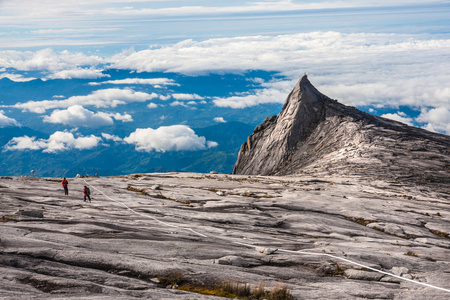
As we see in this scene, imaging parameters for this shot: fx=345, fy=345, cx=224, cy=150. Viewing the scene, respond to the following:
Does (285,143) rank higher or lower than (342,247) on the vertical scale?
higher

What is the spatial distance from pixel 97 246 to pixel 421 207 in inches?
1775

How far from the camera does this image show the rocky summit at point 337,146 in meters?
74.1

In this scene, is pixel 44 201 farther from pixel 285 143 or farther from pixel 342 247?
pixel 285 143

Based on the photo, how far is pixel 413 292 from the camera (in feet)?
58.3

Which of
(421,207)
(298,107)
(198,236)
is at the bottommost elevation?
(421,207)

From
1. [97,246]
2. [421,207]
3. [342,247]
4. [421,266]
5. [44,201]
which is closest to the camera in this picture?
[97,246]

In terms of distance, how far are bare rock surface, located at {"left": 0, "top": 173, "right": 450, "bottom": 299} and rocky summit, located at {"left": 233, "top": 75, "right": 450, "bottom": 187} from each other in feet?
76.4

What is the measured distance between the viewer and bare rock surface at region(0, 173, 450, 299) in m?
16.7

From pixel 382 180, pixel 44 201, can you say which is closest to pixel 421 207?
pixel 382 180

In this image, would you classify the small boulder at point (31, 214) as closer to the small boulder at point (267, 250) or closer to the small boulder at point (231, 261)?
the small boulder at point (231, 261)

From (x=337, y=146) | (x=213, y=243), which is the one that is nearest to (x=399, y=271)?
(x=213, y=243)

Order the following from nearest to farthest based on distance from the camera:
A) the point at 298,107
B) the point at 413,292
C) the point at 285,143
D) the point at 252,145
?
the point at 413,292 → the point at 285,143 → the point at 298,107 → the point at 252,145

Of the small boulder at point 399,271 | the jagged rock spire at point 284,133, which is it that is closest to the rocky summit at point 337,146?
the jagged rock spire at point 284,133

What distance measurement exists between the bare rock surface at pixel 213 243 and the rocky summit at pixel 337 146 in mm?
23289
